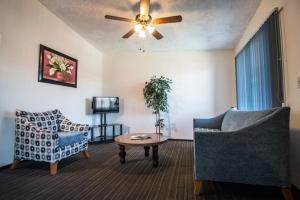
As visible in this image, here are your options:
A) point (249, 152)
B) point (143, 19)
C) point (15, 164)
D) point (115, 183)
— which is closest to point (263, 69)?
point (249, 152)

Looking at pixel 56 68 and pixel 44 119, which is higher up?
pixel 56 68

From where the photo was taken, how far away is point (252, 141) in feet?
5.82

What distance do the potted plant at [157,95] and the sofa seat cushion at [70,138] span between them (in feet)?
7.13

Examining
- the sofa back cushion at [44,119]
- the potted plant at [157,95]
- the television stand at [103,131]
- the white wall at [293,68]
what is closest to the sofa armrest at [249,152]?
the white wall at [293,68]

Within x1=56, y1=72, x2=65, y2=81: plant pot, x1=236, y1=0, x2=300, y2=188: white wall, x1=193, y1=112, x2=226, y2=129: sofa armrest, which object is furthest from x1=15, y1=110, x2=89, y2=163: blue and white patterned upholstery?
x1=236, y1=0, x2=300, y2=188: white wall

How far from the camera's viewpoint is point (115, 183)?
227 cm

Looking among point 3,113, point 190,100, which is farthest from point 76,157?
point 190,100

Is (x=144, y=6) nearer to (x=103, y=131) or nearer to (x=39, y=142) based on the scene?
(x=39, y=142)

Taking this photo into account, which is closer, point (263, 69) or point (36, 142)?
point (36, 142)

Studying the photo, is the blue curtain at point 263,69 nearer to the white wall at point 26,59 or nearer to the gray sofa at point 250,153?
the gray sofa at point 250,153

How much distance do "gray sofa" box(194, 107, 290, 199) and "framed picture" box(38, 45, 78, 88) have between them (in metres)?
3.02

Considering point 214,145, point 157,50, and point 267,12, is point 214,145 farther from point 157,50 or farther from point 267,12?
point 157,50

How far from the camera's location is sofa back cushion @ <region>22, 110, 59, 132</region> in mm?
2785

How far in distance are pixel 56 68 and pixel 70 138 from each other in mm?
1671
